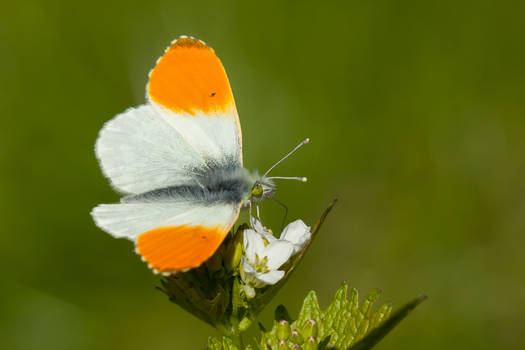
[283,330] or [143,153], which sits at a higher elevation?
[143,153]

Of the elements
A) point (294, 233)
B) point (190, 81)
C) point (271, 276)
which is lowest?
→ point (271, 276)

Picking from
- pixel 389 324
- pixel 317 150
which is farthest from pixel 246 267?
pixel 317 150

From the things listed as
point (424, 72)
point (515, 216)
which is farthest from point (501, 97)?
point (515, 216)

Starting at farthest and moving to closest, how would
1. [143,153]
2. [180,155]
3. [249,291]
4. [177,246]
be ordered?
[180,155], [143,153], [249,291], [177,246]

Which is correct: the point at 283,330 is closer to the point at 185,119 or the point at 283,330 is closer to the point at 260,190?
the point at 260,190

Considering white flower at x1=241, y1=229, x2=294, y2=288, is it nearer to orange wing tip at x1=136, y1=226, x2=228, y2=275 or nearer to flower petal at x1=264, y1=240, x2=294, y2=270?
flower petal at x1=264, y1=240, x2=294, y2=270

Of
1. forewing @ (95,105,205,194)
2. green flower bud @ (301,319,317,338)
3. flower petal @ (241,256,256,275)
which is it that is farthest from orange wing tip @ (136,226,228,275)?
green flower bud @ (301,319,317,338)
